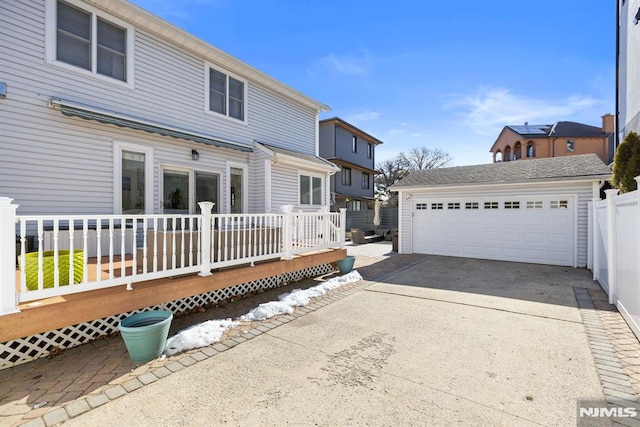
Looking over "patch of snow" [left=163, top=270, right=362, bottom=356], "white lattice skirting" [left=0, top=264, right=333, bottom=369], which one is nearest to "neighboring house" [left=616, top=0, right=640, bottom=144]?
"patch of snow" [left=163, top=270, right=362, bottom=356]

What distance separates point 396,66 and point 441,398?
39.1 feet

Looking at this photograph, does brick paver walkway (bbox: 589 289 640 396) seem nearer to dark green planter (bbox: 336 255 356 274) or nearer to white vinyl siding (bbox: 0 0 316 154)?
dark green planter (bbox: 336 255 356 274)

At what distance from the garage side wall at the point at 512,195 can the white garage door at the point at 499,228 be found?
12cm

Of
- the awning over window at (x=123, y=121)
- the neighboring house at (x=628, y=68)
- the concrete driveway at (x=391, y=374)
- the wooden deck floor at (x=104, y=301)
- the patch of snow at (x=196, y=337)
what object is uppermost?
the neighboring house at (x=628, y=68)

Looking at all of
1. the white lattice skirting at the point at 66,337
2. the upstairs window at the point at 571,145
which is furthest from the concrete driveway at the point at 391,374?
the upstairs window at the point at 571,145

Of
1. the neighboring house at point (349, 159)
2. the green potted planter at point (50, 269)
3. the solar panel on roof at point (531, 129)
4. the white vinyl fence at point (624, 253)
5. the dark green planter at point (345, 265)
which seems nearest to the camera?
the green potted planter at point (50, 269)

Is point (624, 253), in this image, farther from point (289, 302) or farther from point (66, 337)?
point (66, 337)

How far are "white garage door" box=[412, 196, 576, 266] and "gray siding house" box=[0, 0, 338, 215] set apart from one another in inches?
227

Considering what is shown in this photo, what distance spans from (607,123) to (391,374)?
3440 cm

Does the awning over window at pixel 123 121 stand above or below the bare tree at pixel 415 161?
below

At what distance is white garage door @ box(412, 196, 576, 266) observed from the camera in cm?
926

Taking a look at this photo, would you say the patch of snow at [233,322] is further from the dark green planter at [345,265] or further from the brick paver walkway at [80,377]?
the dark green planter at [345,265]

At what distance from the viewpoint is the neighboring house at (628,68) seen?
29.1 ft

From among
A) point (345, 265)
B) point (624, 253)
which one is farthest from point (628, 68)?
point (345, 265)
